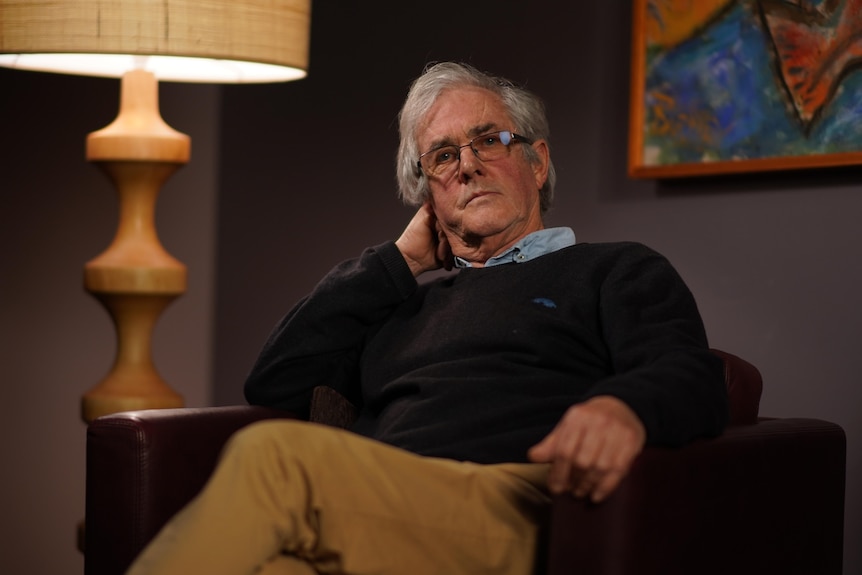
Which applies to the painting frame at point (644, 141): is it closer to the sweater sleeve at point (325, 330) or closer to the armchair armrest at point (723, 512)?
the sweater sleeve at point (325, 330)

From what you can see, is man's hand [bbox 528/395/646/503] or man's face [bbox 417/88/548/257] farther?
man's face [bbox 417/88/548/257]

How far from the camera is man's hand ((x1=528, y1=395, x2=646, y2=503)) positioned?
1.46m

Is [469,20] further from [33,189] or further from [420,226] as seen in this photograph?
[33,189]

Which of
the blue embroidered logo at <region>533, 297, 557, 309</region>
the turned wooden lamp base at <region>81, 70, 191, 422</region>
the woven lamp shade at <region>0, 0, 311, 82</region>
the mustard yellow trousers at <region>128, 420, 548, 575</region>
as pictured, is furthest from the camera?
the turned wooden lamp base at <region>81, 70, 191, 422</region>

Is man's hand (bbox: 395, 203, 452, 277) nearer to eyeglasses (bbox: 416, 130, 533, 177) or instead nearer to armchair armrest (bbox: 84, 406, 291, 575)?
eyeglasses (bbox: 416, 130, 533, 177)

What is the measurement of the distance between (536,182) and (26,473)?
231cm

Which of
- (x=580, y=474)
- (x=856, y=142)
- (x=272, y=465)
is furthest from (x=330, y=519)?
(x=856, y=142)

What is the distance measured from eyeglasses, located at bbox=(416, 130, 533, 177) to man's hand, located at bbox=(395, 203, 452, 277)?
11 centimetres

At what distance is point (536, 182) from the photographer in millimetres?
2408

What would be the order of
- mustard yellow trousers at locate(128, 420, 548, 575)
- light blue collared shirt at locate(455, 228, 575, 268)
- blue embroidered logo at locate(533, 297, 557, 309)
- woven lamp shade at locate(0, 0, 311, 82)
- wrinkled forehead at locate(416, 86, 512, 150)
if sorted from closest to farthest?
1. mustard yellow trousers at locate(128, 420, 548, 575)
2. blue embroidered logo at locate(533, 297, 557, 309)
3. light blue collared shirt at locate(455, 228, 575, 268)
4. wrinkled forehead at locate(416, 86, 512, 150)
5. woven lamp shade at locate(0, 0, 311, 82)

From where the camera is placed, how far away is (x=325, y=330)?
91.9 inches

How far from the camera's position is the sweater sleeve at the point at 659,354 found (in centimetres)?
158

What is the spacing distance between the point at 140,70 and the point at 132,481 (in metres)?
1.23

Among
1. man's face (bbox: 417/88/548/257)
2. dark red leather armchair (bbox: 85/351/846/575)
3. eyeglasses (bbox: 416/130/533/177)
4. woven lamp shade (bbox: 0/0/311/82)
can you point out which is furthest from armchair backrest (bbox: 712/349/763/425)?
woven lamp shade (bbox: 0/0/311/82)
